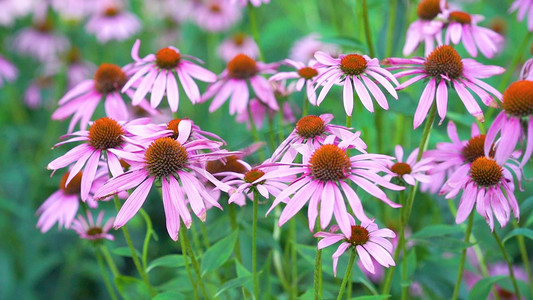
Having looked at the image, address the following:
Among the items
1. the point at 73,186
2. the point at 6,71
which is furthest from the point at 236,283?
the point at 6,71

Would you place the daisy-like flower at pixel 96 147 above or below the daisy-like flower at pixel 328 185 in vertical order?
above

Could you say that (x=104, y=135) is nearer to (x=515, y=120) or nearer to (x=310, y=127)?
(x=310, y=127)

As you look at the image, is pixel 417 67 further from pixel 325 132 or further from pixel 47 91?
pixel 47 91

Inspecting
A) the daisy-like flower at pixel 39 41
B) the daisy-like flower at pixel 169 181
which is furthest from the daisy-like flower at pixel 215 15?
the daisy-like flower at pixel 169 181

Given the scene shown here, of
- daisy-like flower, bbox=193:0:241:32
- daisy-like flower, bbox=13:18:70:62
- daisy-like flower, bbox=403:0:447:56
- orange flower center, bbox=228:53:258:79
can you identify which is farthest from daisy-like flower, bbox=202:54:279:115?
daisy-like flower, bbox=13:18:70:62

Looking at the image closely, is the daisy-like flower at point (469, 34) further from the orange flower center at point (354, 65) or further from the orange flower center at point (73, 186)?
the orange flower center at point (73, 186)
